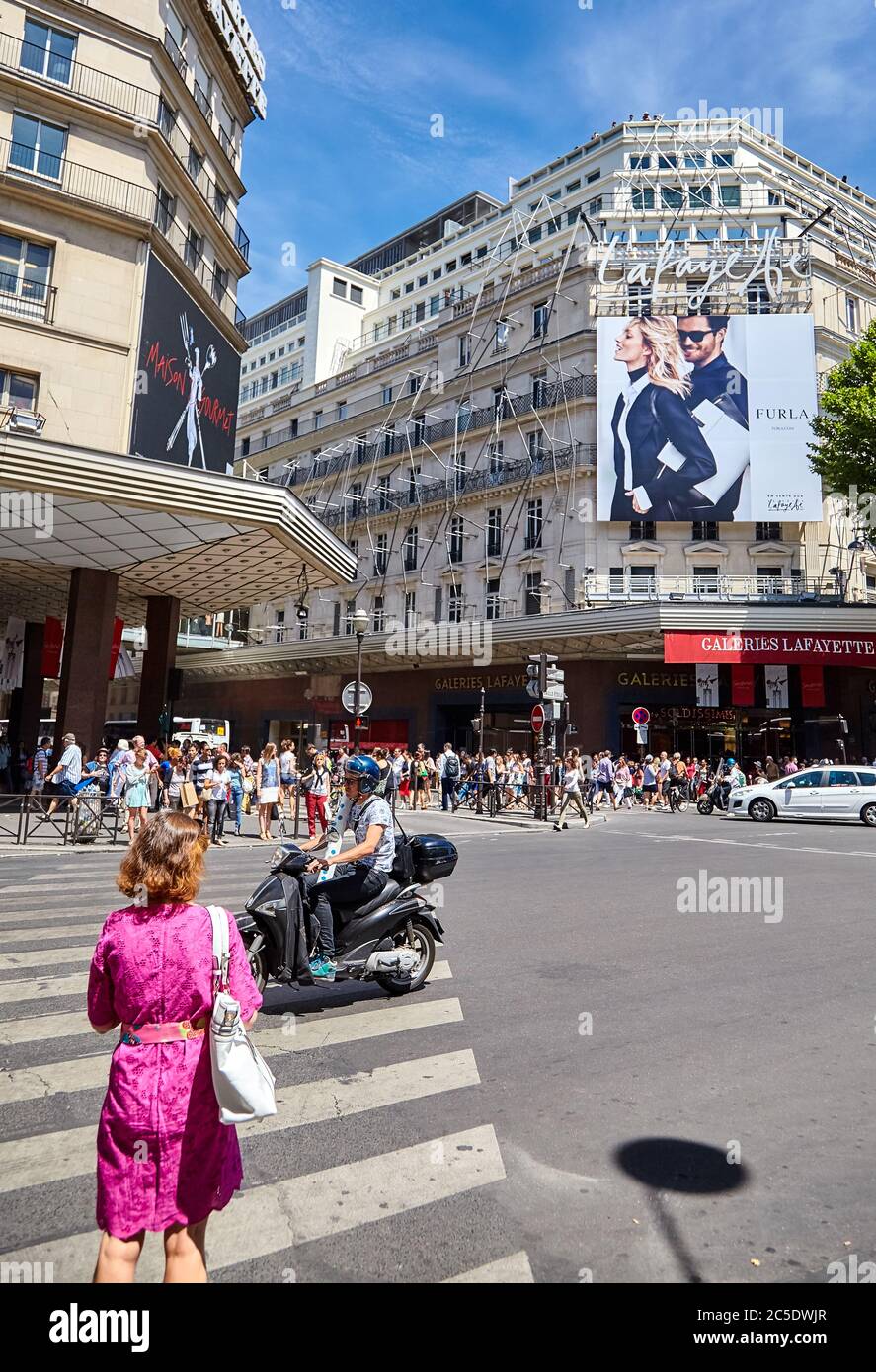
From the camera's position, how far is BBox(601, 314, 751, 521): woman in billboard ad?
3219 cm

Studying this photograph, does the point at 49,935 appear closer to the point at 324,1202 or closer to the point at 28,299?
the point at 324,1202

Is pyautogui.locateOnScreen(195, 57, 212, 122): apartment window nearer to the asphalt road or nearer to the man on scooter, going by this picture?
the asphalt road

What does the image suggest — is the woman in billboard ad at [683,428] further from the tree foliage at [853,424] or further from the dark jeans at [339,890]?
the dark jeans at [339,890]

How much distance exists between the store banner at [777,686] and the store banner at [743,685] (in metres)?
0.85

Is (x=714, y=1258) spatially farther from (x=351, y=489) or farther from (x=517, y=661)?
(x=351, y=489)

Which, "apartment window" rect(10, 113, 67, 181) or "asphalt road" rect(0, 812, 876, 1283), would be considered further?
"apartment window" rect(10, 113, 67, 181)

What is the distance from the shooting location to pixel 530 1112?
404cm

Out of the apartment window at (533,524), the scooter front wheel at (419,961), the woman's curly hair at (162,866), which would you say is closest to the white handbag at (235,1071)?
the woman's curly hair at (162,866)

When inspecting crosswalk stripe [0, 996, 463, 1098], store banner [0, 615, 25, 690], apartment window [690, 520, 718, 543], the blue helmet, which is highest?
apartment window [690, 520, 718, 543]

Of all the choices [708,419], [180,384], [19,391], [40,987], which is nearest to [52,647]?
[180,384]

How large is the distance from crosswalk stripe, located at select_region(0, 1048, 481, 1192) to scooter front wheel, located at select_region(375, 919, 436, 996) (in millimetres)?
1255

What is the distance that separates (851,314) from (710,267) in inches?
288

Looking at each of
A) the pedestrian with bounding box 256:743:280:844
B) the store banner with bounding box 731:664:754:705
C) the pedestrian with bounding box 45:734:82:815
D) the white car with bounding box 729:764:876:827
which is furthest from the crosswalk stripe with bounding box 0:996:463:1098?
the store banner with bounding box 731:664:754:705
